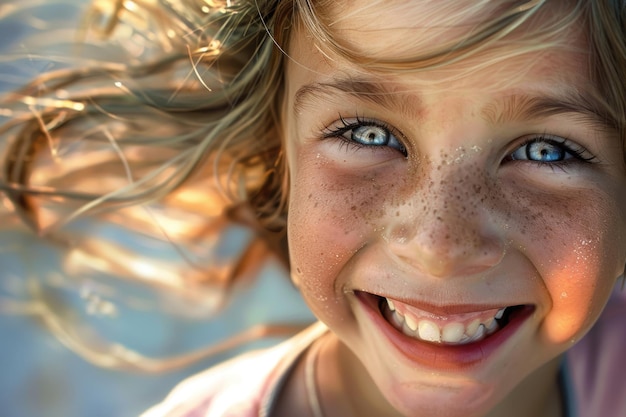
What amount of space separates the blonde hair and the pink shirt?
306mm

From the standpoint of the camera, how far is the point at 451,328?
1009 millimetres

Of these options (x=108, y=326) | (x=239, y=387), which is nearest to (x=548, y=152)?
(x=239, y=387)

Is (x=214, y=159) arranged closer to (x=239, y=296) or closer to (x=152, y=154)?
(x=152, y=154)

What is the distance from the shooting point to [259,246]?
5.98 ft

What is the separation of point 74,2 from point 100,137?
1.26 ft

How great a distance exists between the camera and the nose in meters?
0.87

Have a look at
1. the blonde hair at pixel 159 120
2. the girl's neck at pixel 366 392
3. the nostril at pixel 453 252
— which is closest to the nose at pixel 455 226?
the nostril at pixel 453 252

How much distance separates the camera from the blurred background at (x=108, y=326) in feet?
6.61

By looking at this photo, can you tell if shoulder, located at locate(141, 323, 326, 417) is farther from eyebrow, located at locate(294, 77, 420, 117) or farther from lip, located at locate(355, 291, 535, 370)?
eyebrow, located at locate(294, 77, 420, 117)

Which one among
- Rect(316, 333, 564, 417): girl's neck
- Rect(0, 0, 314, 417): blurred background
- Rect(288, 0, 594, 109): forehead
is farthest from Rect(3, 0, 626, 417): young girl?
Rect(0, 0, 314, 417): blurred background

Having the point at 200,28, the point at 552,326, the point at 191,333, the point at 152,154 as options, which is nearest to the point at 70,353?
the point at 191,333

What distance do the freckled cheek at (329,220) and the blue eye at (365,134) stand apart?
0.13 ft

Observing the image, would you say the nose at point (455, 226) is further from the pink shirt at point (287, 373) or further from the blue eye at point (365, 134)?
the pink shirt at point (287, 373)

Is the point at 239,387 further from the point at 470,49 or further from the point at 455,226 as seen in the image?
the point at 470,49
